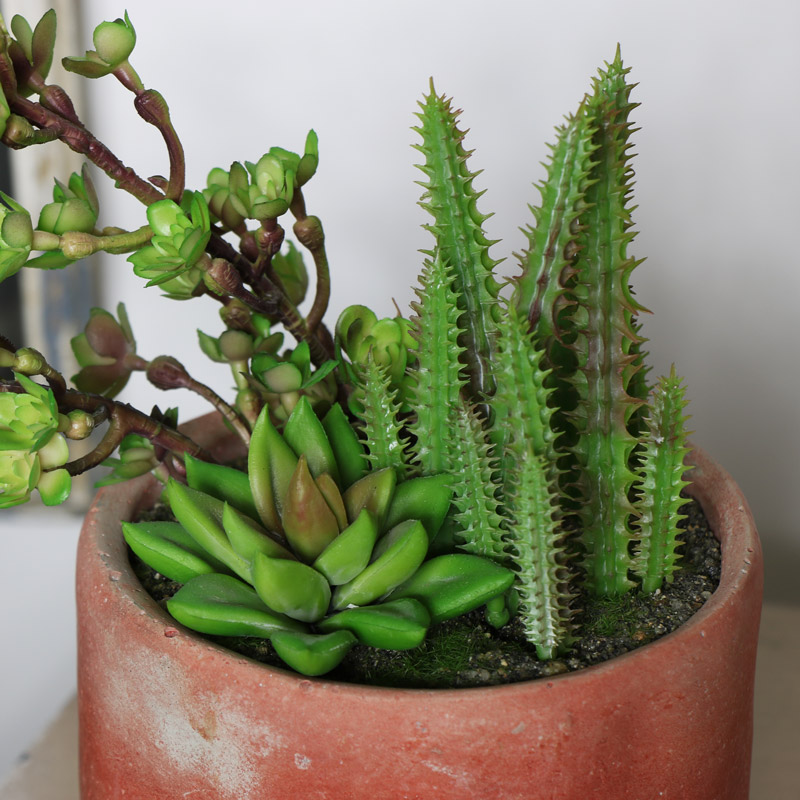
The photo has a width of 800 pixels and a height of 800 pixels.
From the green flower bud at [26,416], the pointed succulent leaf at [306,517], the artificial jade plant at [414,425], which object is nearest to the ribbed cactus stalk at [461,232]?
the artificial jade plant at [414,425]

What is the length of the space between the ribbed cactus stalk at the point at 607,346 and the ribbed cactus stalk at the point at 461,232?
5 cm

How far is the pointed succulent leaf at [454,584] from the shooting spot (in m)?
0.51

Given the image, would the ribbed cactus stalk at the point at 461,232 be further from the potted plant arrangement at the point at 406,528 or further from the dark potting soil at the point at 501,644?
the dark potting soil at the point at 501,644

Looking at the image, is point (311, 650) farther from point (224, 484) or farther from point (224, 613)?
point (224, 484)

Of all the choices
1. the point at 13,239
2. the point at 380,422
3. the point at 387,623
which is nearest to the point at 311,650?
the point at 387,623

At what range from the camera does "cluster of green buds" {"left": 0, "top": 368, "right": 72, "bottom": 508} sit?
52 cm

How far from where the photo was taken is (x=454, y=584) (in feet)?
1.70

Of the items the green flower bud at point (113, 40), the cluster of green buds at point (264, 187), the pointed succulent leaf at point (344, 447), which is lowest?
the pointed succulent leaf at point (344, 447)

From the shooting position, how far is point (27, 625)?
3.76 ft

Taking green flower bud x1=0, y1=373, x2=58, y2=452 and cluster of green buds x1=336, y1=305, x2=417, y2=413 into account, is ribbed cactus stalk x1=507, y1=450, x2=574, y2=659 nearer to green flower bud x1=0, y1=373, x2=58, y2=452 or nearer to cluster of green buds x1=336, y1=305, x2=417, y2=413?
cluster of green buds x1=336, y1=305, x2=417, y2=413

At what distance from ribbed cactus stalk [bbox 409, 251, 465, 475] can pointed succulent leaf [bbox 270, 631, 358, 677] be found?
0.12 m

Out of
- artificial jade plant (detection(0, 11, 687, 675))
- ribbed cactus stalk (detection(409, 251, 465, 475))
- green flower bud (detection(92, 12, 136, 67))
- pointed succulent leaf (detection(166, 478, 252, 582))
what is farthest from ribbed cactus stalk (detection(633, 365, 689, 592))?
green flower bud (detection(92, 12, 136, 67))

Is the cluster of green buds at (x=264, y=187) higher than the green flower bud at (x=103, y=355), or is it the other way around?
the cluster of green buds at (x=264, y=187)

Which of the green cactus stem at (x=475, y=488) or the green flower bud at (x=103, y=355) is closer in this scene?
the green cactus stem at (x=475, y=488)
